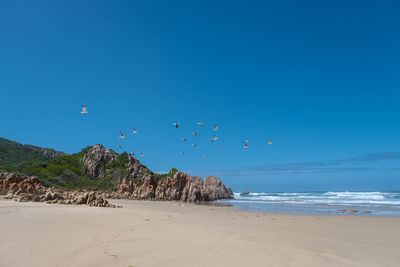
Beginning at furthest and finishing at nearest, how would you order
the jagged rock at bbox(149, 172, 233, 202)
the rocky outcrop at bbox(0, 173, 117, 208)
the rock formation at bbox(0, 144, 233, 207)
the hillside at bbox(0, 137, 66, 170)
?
the hillside at bbox(0, 137, 66, 170), the jagged rock at bbox(149, 172, 233, 202), the rock formation at bbox(0, 144, 233, 207), the rocky outcrop at bbox(0, 173, 117, 208)

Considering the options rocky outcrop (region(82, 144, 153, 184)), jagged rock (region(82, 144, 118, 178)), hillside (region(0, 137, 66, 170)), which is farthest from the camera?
hillside (region(0, 137, 66, 170))

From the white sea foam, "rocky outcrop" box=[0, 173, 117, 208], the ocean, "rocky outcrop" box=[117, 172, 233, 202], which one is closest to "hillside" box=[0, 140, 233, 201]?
"rocky outcrop" box=[117, 172, 233, 202]

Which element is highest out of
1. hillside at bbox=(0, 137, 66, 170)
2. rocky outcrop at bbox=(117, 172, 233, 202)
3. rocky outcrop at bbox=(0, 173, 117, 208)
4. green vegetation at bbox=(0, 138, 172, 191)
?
hillside at bbox=(0, 137, 66, 170)

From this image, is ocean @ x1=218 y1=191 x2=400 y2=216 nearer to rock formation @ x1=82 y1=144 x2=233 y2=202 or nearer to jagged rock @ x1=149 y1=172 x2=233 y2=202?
jagged rock @ x1=149 y1=172 x2=233 y2=202

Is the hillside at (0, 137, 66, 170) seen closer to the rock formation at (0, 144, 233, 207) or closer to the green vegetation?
the green vegetation

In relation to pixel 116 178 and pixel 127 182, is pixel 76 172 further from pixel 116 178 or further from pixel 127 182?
pixel 127 182

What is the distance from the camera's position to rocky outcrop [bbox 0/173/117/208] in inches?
786

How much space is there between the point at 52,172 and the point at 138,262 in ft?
178

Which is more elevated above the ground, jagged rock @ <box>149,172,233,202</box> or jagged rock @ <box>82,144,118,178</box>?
jagged rock @ <box>82,144,118,178</box>

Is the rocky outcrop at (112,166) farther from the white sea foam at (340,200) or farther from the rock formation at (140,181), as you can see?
the white sea foam at (340,200)

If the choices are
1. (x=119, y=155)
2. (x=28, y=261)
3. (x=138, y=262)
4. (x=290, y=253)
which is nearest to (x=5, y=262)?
(x=28, y=261)

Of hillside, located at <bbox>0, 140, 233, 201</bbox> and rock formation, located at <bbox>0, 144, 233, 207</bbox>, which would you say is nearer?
rock formation, located at <bbox>0, 144, 233, 207</bbox>

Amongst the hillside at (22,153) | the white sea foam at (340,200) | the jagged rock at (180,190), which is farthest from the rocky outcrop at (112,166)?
the hillside at (22,153)

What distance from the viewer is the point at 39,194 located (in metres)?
26.0
